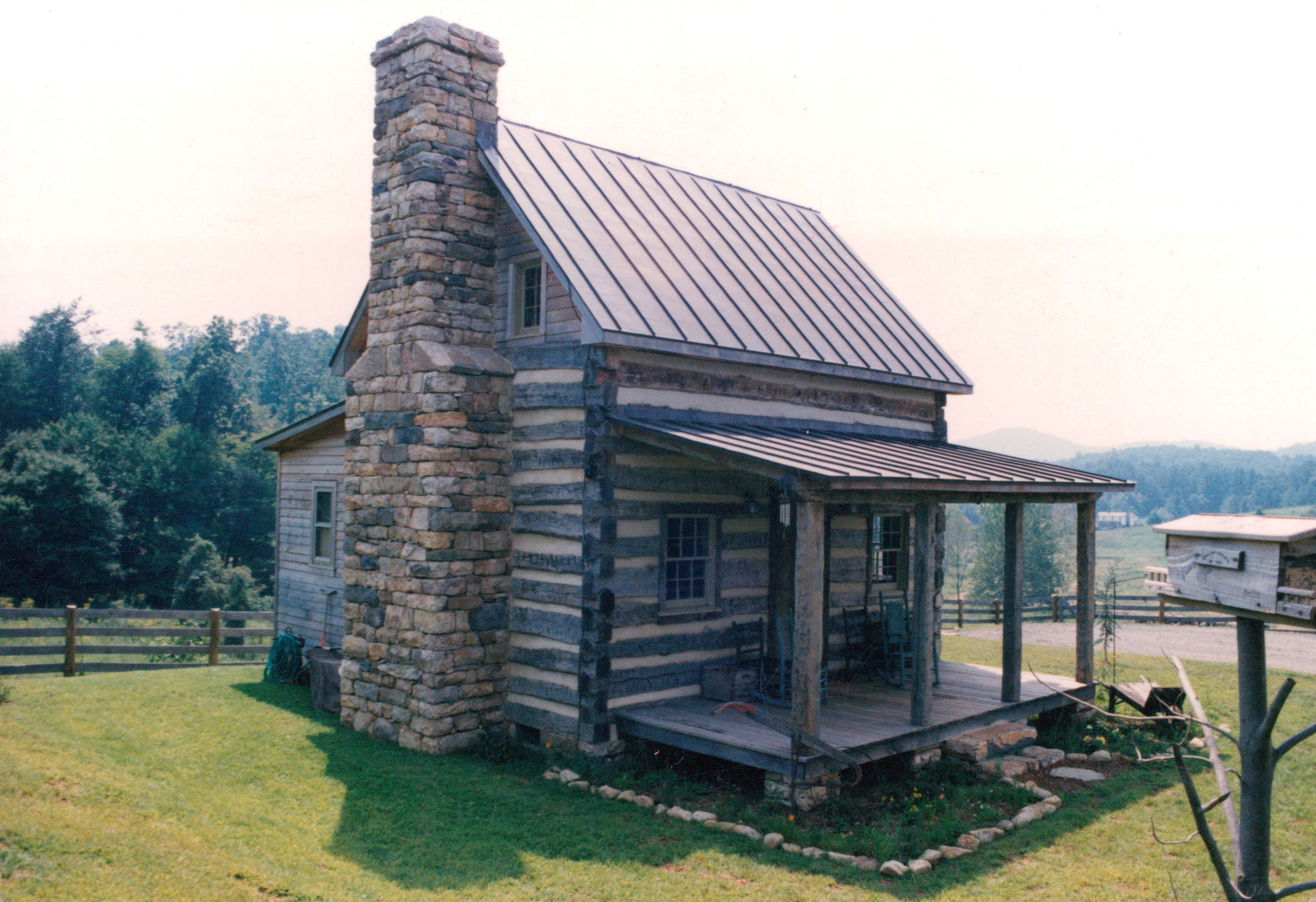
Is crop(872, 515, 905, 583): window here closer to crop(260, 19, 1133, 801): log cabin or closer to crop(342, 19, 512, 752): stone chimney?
crop(260, 19, 1133, 801): log cabin

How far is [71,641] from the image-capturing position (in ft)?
50.5

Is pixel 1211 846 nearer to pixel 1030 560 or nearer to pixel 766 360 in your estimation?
pixel 766 360

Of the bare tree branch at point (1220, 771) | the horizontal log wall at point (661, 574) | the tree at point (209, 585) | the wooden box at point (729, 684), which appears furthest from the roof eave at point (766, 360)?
the tree at point (209, 585)

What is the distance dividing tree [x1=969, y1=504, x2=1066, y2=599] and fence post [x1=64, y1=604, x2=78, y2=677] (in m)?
58.0

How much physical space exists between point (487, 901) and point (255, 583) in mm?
40671

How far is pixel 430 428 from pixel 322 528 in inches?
249

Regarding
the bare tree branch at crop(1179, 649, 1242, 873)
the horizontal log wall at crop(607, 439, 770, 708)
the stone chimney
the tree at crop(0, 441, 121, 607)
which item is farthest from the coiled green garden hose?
the tree at crop(0, 441, 121, 607)

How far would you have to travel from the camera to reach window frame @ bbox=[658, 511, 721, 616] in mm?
10602

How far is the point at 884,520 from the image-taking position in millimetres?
13695

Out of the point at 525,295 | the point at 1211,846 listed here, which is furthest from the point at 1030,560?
the point at 1211,846

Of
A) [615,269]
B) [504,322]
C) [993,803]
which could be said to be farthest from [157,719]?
[993,803]

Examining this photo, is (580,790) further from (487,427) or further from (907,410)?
(907,410)

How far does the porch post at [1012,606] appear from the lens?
35.9 ft

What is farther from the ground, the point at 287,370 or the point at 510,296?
the point at 287,370
